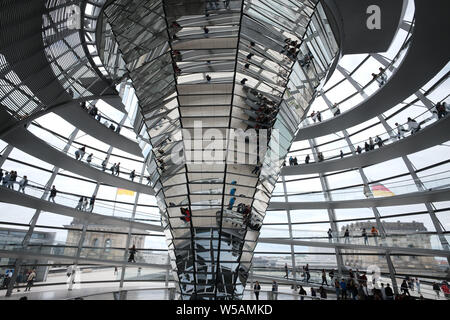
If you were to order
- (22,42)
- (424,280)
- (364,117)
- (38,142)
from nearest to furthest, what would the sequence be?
(22,42)
(38,142)
(424,280)
(364,117)

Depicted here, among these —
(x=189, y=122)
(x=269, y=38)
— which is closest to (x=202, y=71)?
(x=189, y=122)

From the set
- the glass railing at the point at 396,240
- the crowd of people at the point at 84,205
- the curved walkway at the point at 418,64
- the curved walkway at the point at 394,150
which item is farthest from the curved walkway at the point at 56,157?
the curved walkway at the point at 418,64

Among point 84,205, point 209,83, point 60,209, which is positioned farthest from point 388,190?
point 60,209

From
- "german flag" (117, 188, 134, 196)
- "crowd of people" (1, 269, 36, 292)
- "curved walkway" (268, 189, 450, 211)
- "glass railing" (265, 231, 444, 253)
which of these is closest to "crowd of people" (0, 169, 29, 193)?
"crowd of people" (1, 269, 36, 292)

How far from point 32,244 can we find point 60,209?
120 inches

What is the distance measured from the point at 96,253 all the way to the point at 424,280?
23.9m

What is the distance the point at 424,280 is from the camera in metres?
18.7

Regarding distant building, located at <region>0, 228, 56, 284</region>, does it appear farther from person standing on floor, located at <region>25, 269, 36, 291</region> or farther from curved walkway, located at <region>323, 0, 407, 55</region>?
curved walkway, located at <region>323, 0, 407, 55</region>

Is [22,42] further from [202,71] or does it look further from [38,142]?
[38,142]

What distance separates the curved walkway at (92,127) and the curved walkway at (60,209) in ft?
19.1

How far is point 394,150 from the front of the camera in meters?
19.6

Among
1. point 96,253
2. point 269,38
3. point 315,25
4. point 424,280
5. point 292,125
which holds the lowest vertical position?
point 424,280

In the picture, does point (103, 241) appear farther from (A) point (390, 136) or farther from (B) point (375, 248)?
(A) point (390, 136)

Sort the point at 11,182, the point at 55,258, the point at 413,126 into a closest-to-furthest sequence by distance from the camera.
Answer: the point at 11,182, the point at 413,126, the point at 55,258
